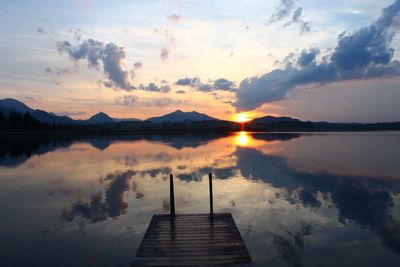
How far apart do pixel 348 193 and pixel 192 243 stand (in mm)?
17967

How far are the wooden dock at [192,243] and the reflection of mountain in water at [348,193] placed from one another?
7374 mm

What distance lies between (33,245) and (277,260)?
11032mm

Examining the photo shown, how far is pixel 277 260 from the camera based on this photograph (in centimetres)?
1413

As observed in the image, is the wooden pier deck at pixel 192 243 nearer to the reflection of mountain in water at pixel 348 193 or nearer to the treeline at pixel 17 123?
the reflection of mountain in water at pixel 348 193

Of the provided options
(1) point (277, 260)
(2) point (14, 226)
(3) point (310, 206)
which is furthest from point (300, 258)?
(2) point (14, 226)

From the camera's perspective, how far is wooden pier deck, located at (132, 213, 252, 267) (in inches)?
476

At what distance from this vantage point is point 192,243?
45.4ft

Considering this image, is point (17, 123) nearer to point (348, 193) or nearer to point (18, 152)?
point (18, 152)

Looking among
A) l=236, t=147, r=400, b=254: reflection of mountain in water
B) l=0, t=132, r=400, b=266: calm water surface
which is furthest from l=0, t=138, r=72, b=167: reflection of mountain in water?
l=236, t=147, r=400, b=254: reflection of mountain in water

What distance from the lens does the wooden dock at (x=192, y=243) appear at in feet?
39.7

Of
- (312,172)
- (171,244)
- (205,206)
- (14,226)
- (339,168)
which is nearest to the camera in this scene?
(171,244)

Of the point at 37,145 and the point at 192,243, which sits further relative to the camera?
the point at 37,145

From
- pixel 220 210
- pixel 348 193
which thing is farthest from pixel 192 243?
pixel 348 193

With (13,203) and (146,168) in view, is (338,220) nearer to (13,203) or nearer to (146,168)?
(13,203)
